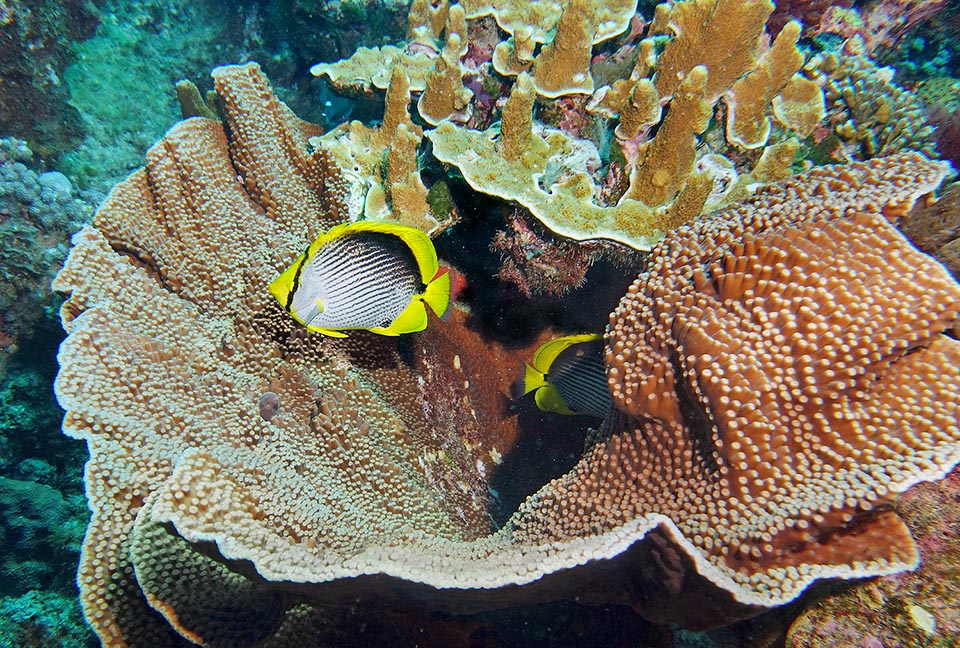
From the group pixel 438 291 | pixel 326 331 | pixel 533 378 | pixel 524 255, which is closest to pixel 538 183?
pixel 524 255

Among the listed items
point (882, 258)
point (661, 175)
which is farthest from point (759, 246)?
point (661, 175)

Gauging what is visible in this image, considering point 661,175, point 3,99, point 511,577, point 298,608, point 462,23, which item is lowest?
point 298,608

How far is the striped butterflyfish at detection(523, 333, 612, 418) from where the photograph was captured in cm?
264

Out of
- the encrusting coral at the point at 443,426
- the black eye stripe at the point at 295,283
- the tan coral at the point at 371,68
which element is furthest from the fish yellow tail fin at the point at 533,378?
the tan coral at the point at 371,68

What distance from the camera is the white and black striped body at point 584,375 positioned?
2658 mm

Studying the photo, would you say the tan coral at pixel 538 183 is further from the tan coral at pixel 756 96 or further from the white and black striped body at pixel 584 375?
the tan coral at pixel 756 96

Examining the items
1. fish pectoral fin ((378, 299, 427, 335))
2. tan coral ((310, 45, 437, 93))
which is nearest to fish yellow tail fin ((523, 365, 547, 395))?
fish pectoral fin ((378, 299, 427, 335))

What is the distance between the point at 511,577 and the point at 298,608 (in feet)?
3.92

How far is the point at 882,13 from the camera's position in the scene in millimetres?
3727

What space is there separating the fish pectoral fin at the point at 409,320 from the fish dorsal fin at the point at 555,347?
67 centimetres

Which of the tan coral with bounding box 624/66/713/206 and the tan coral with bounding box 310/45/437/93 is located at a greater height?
the tan coral with bounding box 310/45/437/93

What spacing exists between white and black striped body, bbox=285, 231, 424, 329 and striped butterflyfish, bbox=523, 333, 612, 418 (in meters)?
0.80

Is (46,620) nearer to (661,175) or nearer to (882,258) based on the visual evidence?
(661,175)

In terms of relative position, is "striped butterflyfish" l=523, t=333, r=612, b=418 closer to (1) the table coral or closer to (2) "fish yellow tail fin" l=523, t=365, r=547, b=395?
(2) "fish yellow tail fin" l=523, t=365, r=547, b=395
